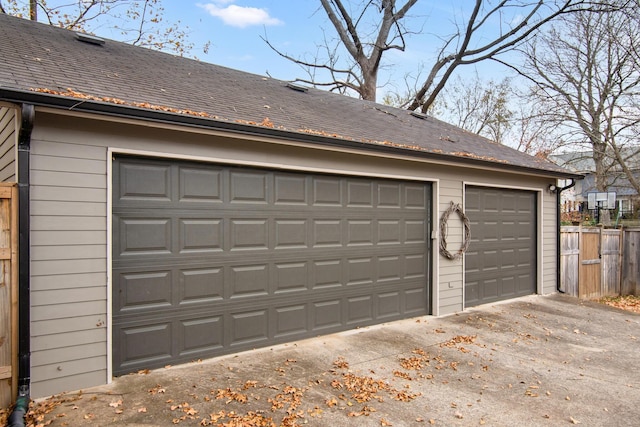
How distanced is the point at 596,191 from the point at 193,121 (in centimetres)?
1971

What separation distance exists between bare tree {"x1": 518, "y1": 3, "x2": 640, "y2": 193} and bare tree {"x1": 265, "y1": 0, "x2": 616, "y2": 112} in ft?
4.03

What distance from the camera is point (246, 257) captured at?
480 centimetres

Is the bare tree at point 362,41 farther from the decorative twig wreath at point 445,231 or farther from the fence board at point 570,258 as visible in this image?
the decorative twig wreath at point 445,231

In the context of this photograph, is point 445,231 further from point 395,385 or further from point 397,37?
point 397,37

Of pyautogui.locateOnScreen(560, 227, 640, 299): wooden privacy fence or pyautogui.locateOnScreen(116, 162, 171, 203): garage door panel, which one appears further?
pyautogui.locateOnScreen(560, 227, 640, 299): wooden privacy fence

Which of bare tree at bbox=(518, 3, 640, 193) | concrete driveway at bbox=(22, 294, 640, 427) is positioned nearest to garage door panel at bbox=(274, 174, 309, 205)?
concrete driveway at bbox=(22, 294, 640, 427)

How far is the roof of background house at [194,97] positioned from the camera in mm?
3816

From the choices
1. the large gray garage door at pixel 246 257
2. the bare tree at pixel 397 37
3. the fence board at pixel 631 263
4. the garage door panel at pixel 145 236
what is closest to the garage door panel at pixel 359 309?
the large gray garage door at pixel 246 257

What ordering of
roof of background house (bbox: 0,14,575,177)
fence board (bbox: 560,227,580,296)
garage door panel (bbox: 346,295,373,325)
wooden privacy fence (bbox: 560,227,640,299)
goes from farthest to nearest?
wooden privacy fence (bbox: 560,227,640,299) → fence board (bbox: 560,227,580,296) → garage door panel (bbox: 346,295,373,325) → roof of background house (bbox: 0,14,575,177)

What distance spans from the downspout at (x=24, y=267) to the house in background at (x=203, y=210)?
0.02 m

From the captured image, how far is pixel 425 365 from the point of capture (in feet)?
14.7

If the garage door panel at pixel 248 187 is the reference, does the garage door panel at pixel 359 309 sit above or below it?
below

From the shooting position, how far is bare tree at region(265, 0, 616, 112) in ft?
49.5

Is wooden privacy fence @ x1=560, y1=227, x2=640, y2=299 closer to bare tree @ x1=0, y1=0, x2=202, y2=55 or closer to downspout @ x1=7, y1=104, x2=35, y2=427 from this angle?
downspout @ x1=7, y1=104, x2=35, y2=427
